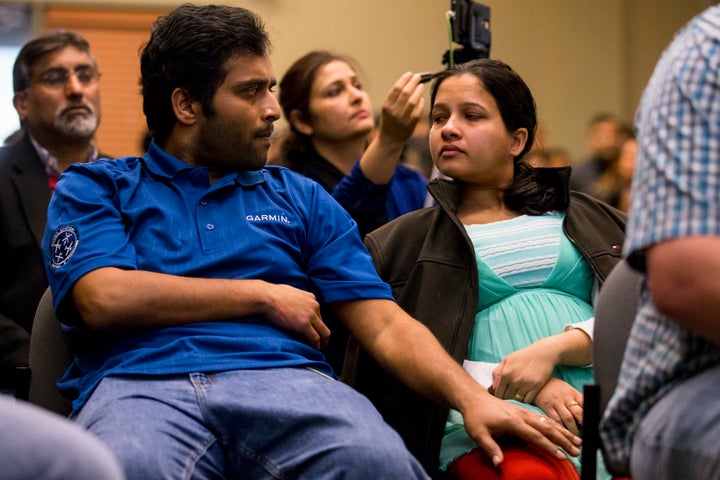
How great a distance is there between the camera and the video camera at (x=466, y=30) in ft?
8.05

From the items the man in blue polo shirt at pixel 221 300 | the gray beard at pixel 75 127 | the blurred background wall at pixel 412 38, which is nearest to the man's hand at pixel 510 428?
the man in blue polo shirt at pixel 221 300

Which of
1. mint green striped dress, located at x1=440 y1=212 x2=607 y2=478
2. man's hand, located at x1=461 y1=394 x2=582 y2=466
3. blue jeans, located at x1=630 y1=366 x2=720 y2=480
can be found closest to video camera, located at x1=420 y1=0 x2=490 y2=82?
mint green striped dress, located at x1=440 y1=212 x2=607 y2=478

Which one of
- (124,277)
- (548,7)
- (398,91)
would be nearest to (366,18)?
(548,7)

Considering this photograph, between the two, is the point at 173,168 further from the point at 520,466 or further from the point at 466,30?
the point at 466,30

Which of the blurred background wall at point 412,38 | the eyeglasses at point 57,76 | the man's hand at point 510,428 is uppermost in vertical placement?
the eyeglasses at point 57,76

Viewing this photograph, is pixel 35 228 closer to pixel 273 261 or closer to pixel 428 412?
pixel 273 261

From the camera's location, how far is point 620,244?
2035 mm

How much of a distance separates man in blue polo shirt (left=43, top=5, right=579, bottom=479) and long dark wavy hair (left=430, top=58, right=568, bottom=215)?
44 centimetres

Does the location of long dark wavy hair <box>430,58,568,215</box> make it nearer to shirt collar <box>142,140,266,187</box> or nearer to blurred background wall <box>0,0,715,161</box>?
shirt collar <box>142,140,266,187</box>

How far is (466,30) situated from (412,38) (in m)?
4.33

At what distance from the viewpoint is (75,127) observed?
2.95 m

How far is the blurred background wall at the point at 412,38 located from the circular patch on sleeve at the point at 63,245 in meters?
5.04

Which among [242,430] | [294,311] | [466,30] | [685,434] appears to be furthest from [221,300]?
[466,30]

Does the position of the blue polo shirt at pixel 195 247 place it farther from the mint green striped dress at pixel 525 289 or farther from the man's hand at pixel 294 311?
the mint green striped dress at pixel 525 289
